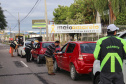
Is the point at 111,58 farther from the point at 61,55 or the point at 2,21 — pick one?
the point at 2,21

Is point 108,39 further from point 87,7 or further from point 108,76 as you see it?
point 87,7

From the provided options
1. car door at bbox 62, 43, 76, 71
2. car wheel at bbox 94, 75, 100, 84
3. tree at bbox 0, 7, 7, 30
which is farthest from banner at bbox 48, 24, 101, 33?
car wheel at bbox 94, 75, 100, 84

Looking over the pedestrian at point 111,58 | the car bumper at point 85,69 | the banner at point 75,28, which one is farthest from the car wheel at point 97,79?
the banner at point 75,28

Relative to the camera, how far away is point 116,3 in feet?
97.2

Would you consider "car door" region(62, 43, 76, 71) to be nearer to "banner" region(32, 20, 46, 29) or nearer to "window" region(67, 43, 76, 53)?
"window" region(67, 43, 76, 53)

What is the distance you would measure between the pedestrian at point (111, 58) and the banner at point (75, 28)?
27105 millimetres

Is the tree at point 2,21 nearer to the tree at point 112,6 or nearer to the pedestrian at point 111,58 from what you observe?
the tree at point 112,6

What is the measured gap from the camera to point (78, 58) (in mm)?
8312

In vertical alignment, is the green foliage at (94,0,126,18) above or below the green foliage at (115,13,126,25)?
above

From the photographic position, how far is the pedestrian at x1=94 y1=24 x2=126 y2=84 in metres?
4.17

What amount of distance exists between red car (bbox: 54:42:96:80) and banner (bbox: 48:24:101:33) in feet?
71.4

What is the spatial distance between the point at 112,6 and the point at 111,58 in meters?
26.9

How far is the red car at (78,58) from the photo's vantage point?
827 centimetres

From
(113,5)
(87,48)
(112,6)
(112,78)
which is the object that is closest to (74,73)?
(87,48)
